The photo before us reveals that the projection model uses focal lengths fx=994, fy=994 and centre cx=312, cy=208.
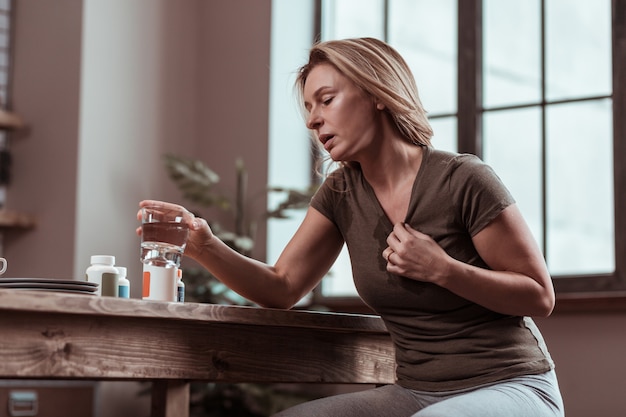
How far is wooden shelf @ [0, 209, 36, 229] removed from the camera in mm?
4273

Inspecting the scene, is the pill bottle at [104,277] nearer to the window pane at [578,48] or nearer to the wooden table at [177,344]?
the wooden table at [177,344]

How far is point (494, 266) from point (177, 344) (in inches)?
22.7

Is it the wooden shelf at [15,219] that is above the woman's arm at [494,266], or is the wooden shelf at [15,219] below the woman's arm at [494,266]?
above

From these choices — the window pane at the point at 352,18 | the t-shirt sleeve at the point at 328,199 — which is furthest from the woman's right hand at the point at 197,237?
the window pane at the point at 352,18

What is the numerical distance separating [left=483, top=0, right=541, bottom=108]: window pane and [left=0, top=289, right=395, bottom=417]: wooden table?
227cm

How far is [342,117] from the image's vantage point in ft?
6.24

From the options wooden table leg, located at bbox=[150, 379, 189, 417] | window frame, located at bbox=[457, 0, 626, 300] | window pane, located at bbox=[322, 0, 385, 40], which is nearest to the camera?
wooden table leg, located at bbox=[150, 379, 189, 417]

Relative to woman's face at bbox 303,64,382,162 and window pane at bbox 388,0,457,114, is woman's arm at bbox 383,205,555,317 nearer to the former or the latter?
woman's face at bbox 303,64,382,162

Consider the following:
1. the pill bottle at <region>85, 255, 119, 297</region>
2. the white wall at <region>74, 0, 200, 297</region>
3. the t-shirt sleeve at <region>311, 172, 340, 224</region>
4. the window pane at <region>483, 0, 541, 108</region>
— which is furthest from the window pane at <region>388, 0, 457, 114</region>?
the pill bottle at <region>85, 255, 119, 297</region>

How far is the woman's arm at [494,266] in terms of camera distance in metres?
1.69

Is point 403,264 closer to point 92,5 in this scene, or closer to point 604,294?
point 604,294

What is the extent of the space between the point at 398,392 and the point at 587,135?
230 centimetres

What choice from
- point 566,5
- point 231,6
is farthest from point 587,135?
point 231,6

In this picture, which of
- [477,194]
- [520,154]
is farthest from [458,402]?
[520,154]
